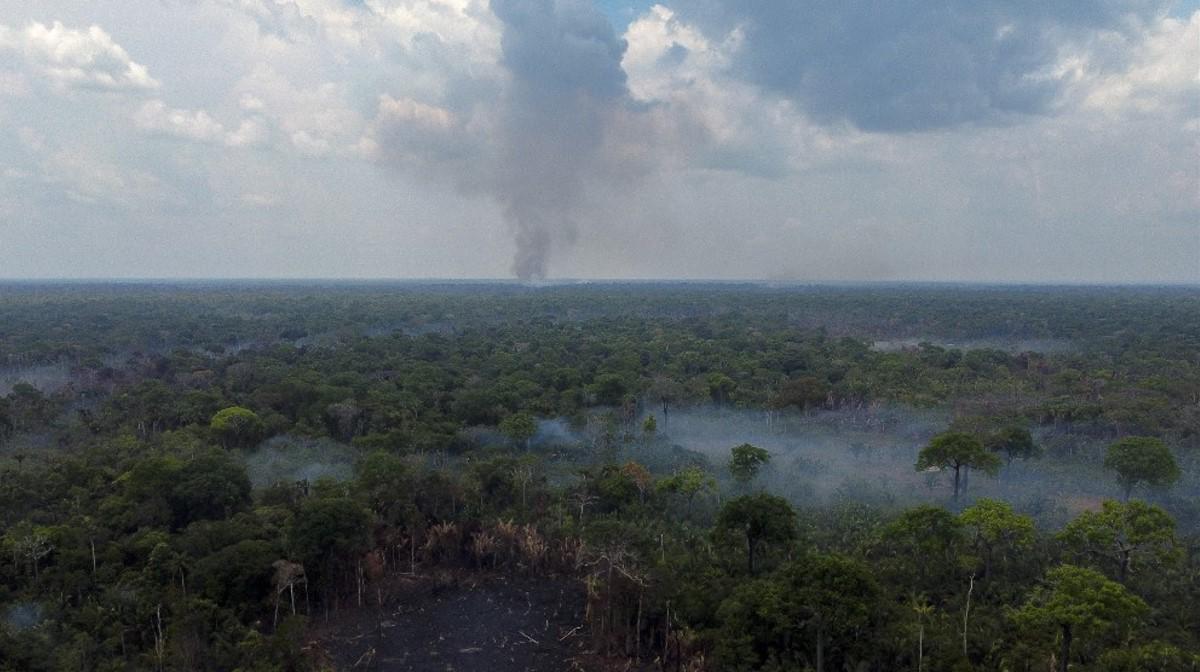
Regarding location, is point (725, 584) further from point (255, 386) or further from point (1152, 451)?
point (255, 386)

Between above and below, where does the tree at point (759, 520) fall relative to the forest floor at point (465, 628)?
above

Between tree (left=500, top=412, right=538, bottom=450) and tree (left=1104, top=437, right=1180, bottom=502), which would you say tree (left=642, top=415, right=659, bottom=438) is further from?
tree (left=1104, top=437, right=1180, bottom=502)

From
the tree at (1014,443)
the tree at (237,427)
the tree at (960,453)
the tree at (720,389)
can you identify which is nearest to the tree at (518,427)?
the tree at (237,427)

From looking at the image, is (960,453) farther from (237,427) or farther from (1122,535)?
(237,427)

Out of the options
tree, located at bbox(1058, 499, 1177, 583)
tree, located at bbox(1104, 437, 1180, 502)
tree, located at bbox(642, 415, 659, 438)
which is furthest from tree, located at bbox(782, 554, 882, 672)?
tree, located at bbox(642, 415, 659, 438)

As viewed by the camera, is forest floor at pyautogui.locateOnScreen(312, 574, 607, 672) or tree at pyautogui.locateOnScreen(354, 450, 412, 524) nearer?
forest floor at pyautogui.locateOnScreen(312, 574, 607, 672)

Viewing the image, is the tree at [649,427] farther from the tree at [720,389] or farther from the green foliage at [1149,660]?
the green foliage at [1149,660]
